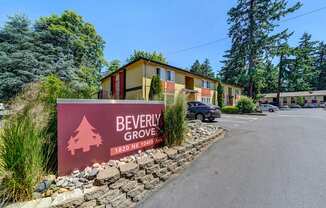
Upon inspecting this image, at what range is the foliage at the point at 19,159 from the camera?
2.82 metres

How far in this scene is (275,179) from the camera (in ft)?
14.8

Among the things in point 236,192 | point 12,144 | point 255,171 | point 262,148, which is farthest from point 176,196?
point 262,148

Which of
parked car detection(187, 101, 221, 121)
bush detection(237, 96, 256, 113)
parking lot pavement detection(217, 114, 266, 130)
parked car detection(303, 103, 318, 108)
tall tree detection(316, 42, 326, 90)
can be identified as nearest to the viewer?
parking lot pavement detection(217, 114, 266, 130)

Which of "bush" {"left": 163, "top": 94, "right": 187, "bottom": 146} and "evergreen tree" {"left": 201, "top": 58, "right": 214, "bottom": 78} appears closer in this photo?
"bush" {"left": 163, "top": 94, "right": 187, "bottom": 146}

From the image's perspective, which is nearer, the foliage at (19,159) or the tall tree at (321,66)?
the foliage at (19,159)

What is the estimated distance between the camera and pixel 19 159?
A: 2.90 meters

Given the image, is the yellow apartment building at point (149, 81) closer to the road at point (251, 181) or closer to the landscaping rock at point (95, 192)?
the road at point (251, 181)

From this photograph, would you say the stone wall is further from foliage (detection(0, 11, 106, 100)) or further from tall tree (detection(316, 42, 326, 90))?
tall tree (detection(316, 42, 326, 90))

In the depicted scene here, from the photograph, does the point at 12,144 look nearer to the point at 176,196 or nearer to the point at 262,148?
the point at 176,196

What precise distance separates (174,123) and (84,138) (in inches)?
114

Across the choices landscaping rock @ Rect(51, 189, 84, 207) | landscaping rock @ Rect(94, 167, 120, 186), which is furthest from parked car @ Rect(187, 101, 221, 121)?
landscaping rock @ Rect(51, 189, 84, 207)

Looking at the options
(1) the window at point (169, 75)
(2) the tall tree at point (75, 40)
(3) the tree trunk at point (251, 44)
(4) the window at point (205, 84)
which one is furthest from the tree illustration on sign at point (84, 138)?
(3) the tree trunk at point (251, 44)

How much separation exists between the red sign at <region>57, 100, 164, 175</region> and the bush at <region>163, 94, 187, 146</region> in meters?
0.38

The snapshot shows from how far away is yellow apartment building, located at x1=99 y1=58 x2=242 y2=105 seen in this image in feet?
66.8
